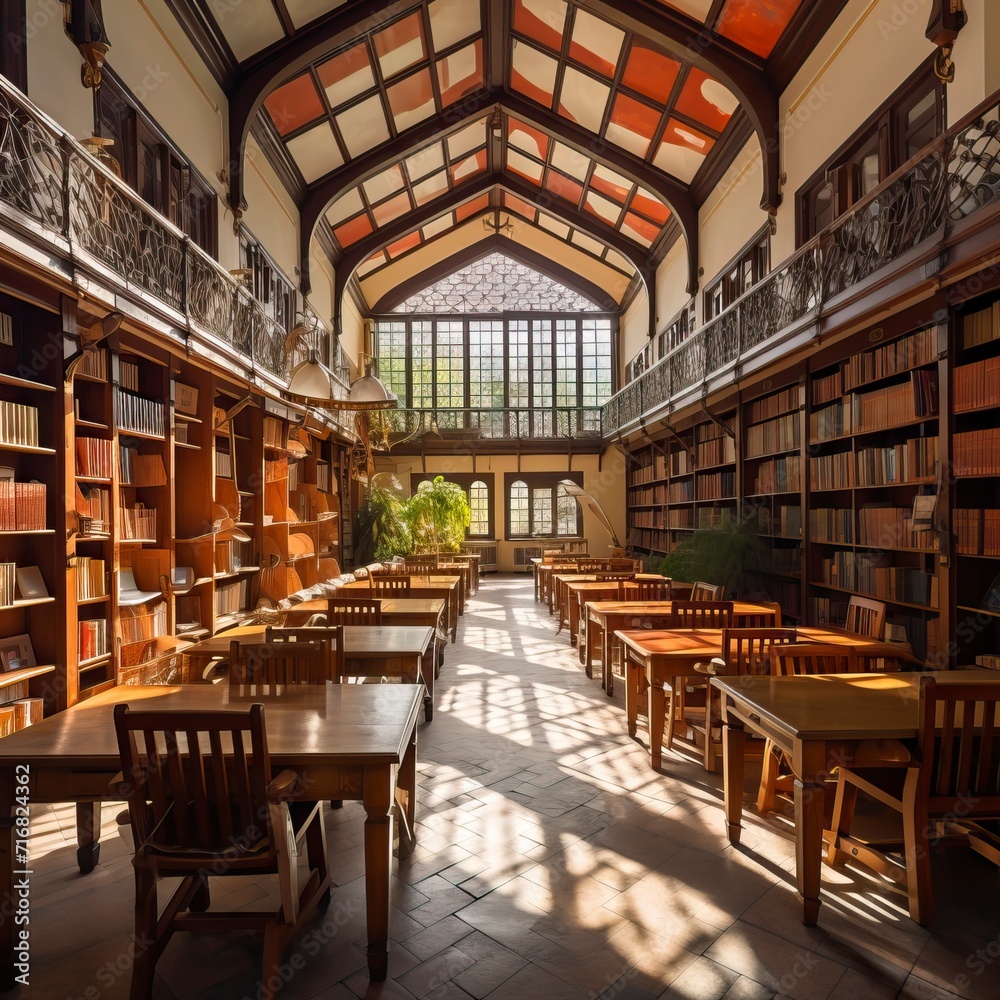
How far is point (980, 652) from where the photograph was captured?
480 cm

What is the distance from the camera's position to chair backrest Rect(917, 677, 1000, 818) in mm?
2379

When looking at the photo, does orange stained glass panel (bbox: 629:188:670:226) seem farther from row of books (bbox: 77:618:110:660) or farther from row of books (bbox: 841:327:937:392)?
row of books (bbox: 77:618:110:660)

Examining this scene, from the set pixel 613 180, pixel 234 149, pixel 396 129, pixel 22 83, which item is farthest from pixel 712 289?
pixel 22 83

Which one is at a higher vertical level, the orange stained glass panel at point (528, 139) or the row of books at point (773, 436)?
the orange stained glass panel at point (528, 139)

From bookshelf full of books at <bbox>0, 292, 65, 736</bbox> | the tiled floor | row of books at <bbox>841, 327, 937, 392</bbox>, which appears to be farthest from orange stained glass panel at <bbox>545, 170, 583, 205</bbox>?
the tiled floor

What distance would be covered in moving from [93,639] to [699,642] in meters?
4.00

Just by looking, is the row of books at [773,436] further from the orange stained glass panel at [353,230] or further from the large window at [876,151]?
the orange stained glass panel at [353,230]

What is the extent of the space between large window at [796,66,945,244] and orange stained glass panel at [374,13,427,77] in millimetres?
5647

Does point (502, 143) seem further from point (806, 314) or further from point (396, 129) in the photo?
point (806, 314)

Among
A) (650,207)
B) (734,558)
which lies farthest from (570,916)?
(650,207)

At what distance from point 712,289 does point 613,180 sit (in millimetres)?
3493

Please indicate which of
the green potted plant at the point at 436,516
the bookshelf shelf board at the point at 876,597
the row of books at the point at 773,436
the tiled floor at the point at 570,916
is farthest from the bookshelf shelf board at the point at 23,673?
the green potted plant at the point at 436,516

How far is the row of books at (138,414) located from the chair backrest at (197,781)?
3838 mm

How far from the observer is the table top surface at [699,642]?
3.86m
